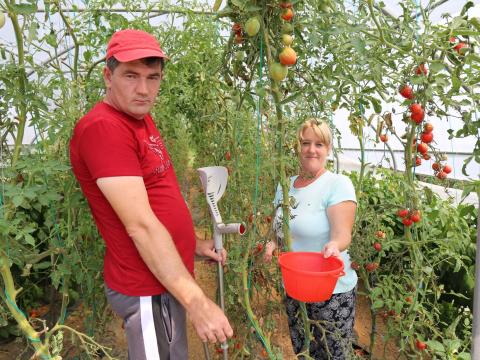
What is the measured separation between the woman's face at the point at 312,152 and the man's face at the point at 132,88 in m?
0.72

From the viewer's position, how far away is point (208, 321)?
1.04m

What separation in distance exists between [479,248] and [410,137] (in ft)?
2.58

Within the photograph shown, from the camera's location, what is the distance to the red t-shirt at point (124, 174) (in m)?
1.05

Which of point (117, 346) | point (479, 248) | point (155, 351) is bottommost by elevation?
point (117, 346)

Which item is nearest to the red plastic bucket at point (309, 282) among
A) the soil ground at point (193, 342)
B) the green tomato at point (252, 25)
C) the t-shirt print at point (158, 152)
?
the t-shirt print at point (158, 152)

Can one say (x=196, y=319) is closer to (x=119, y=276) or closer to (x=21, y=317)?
(x=119, y=276)

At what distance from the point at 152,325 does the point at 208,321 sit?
0.24 metres

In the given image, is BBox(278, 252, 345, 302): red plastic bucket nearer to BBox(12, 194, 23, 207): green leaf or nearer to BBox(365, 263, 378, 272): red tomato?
BBox(365, 263, 378, 272): red tomato

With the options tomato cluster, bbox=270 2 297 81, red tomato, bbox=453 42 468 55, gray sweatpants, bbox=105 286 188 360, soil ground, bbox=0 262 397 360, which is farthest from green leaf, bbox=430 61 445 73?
soil ground, bbox=0 262 397 360

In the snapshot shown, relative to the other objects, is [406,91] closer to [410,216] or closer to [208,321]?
[410,216]

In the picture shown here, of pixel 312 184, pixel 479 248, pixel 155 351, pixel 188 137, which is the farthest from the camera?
pixel 188 137

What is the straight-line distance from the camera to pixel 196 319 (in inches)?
41.1

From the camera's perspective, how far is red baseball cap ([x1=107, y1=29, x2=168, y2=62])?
110 cm

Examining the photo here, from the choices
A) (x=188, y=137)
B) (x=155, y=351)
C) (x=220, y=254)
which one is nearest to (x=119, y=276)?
(x=155, y=351)
